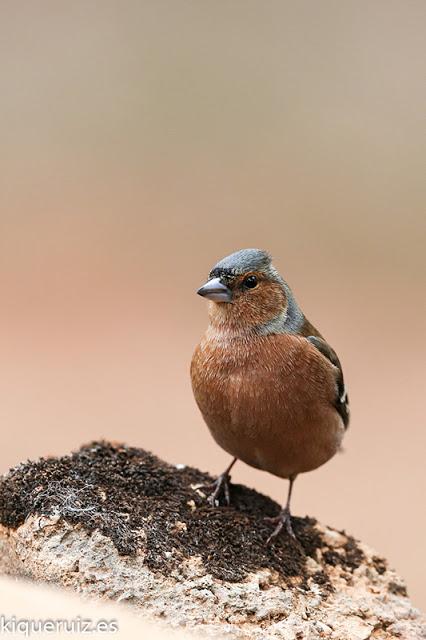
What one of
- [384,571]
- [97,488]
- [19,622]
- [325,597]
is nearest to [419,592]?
[384,571]

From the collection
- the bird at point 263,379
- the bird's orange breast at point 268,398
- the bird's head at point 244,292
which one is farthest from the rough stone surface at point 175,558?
the bird's head at point 244,292

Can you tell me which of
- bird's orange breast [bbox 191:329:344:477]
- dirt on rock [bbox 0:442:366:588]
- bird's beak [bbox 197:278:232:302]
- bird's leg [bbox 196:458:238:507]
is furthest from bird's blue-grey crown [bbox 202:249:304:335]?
dirt on rock [bbox 0:442:366:588]

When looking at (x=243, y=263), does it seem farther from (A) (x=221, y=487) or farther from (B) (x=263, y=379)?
(A) (x=221, y=487)

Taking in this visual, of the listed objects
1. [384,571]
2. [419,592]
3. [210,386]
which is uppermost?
[419,592]

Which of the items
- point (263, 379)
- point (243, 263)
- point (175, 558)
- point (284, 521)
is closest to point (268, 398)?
point (263, 379)

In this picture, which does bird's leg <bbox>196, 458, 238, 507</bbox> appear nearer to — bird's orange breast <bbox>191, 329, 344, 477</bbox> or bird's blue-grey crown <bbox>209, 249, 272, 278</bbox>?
bird's orange breast <bbox>191, 329, 344, 477</bbox>

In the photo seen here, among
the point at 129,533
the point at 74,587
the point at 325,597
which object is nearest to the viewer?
the point at 74,587

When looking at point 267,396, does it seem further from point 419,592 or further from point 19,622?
point 419,592
